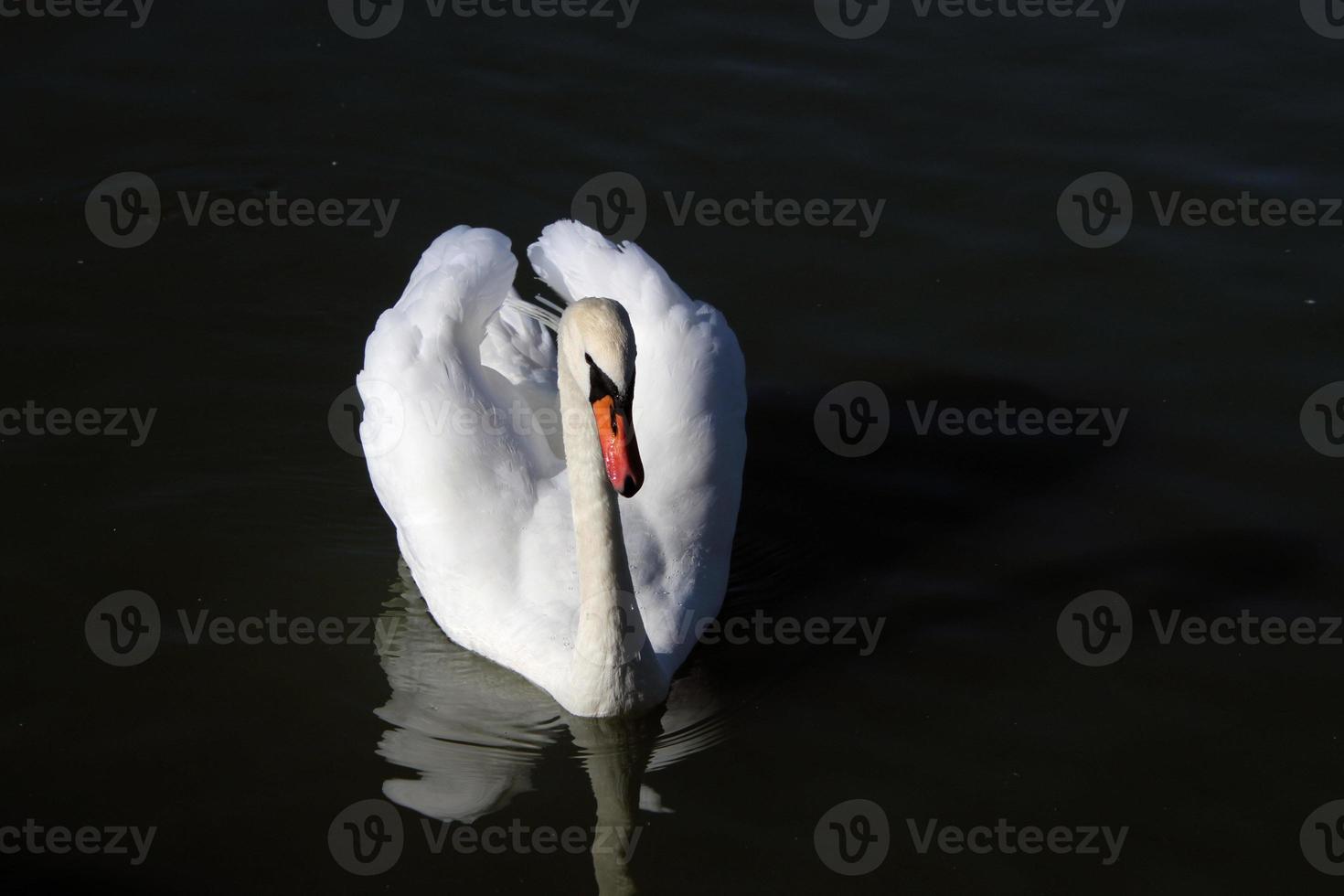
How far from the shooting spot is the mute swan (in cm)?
727

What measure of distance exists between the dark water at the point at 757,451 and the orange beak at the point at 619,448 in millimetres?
1486

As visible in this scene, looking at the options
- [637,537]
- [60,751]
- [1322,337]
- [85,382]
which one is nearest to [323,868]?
[60,751]

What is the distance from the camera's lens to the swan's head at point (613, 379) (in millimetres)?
6523

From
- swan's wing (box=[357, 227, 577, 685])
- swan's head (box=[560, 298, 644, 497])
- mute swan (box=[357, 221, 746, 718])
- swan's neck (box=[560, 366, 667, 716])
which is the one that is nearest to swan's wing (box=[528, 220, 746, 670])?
mute swan (box=[357, 221, 746, 718])

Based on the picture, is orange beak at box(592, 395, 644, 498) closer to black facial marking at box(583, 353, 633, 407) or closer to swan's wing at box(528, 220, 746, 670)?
black facial marking at box(583, 353, 633, 407)

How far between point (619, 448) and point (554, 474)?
1.64 metres

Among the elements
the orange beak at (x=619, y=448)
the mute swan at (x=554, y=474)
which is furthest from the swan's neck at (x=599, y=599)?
the orange beak at (x=619, y=448)

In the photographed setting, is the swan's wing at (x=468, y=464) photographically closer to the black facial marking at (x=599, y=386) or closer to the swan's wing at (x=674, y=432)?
the swan's wing at (x=674, y=432)

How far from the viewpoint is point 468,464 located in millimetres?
7789

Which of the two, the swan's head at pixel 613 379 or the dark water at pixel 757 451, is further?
the dark water at pixel 757 451

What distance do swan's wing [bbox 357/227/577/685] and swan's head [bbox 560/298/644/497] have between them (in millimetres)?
1193

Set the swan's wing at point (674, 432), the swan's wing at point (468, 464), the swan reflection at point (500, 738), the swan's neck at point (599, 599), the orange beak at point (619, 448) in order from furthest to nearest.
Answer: the swan's wing at point (674, 432) < the swan's wing at point (468, 464) < the swan reflection at point (500, 738) < the swan's neck at point (599, 599) < the orange beak at point (619, 448)

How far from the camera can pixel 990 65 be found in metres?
12.5

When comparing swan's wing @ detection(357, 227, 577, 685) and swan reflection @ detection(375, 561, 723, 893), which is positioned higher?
swan's wing @ detection(357, 227, 577, 685)
